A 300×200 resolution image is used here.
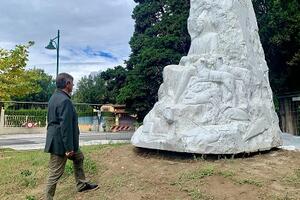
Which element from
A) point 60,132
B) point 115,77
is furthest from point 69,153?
point 115,77

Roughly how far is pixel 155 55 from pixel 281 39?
600 centimetres

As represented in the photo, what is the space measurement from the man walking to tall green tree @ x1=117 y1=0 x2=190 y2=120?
45.4 ft

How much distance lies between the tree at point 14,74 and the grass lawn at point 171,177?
5830 millimetres

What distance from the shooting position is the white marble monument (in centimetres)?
669

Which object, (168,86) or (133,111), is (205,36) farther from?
(133,111)

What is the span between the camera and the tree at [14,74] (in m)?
12.8

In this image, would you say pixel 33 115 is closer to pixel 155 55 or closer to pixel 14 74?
pixel 155 55

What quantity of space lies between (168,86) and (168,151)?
1.26m

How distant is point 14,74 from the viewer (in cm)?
1315

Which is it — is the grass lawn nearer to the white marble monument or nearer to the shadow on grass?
the shadow on grass

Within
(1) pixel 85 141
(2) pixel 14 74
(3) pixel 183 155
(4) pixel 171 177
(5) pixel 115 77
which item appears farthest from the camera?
(5) pixel 115 77

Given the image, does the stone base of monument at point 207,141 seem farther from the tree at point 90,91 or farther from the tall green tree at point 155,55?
the tree at point 90,91

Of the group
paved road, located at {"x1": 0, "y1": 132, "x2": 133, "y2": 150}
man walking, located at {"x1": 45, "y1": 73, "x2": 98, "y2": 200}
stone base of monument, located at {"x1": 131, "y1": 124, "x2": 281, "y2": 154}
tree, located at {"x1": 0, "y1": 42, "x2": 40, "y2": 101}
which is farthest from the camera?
paved road, located at {"x1": 0, "y1": 132, "x2": 133, "y2": 150}

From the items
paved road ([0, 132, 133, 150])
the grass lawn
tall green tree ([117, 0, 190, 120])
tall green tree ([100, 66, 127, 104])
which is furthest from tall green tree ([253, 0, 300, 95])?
the grass lawn
